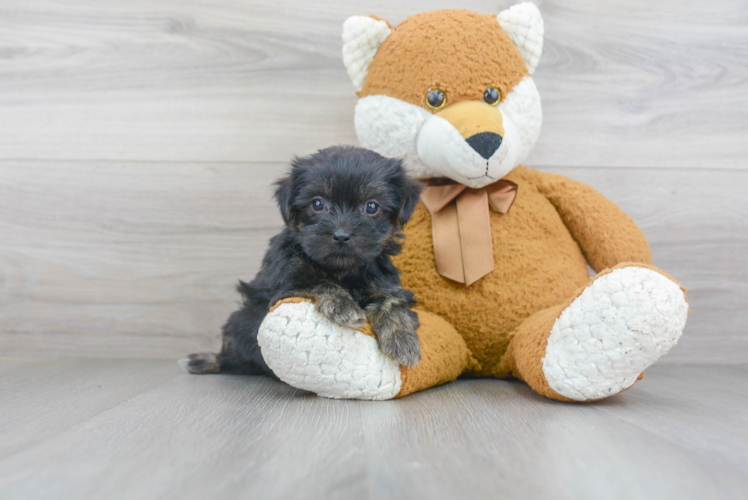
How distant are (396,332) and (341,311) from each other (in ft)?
0.47

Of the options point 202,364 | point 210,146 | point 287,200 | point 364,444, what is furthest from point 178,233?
point 364,444

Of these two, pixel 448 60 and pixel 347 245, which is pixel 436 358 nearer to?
pixel 347 245

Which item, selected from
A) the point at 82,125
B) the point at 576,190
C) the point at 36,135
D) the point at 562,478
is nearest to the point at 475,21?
the point at 576,190

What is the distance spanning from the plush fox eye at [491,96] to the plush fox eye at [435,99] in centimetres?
12

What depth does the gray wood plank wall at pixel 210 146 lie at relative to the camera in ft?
6.73

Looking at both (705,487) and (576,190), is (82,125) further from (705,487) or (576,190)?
(705,487)

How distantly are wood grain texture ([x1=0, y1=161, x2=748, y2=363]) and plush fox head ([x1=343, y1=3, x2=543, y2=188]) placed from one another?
0.60 m

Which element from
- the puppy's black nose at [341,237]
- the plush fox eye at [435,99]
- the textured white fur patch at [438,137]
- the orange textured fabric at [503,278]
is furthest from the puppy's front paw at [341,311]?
the plush fox eye at [435,99]

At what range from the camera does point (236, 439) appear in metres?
0.99

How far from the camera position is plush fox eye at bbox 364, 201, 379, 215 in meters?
1.32

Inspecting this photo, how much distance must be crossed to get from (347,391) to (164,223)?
46.0 inches

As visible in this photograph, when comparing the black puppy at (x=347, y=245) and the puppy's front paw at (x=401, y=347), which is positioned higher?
the black puppy at (x=347, y=245)

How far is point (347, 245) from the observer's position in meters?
1.23

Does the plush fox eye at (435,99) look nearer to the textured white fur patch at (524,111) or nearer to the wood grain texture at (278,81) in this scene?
the textured white fur patch at (524,111)
